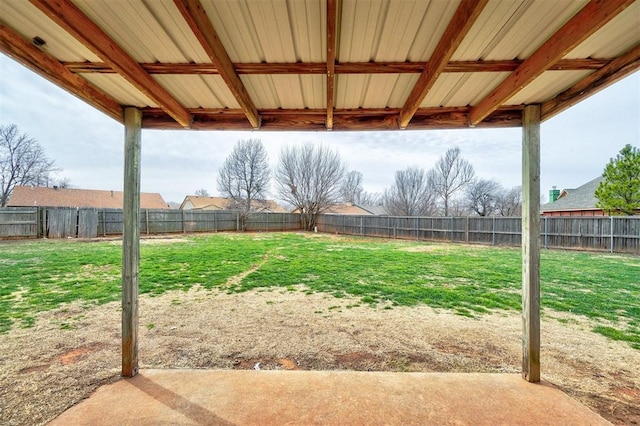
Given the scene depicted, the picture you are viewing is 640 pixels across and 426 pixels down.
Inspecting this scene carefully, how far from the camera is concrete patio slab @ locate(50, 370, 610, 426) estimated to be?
5.26 feet

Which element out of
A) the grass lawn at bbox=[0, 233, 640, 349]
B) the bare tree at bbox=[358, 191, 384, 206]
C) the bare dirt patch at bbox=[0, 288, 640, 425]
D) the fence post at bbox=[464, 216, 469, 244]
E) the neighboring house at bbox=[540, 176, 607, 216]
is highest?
A: the bare tree at bbox=[358, 191, 384, 206]

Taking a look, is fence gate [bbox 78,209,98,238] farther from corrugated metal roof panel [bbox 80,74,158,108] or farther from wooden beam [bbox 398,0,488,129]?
wooden beam [bbox 398,0,488,129]

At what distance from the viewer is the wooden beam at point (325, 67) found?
1.55m

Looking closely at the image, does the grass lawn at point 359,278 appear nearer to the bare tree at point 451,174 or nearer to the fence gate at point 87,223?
the fence gate at point 87,223

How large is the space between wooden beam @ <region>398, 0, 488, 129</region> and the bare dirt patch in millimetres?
2240

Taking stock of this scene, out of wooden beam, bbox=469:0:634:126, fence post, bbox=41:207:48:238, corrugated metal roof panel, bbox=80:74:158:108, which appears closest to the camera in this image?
wooden beam, bbox=469:0:634:126

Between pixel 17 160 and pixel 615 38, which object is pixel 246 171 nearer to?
pixel 17 160

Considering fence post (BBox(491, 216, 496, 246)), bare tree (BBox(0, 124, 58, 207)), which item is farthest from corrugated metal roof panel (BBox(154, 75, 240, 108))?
bare tree (BBox(0, 124, 58, 207))

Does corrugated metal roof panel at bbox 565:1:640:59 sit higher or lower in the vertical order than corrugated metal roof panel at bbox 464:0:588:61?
lower

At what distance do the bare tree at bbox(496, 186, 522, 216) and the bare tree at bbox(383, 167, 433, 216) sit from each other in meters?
6.73

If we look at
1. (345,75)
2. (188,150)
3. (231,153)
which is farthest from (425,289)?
(188,150)

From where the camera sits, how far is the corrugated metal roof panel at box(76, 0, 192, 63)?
1.16 meters

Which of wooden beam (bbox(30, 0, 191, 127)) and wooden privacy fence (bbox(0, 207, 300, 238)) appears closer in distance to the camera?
wooden beam (bbox(30, 0, 191, 127))

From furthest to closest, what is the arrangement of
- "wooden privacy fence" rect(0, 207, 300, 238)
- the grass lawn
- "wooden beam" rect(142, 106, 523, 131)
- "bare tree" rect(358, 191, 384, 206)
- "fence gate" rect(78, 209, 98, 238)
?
"bare tree" rect(358, 191, 384, 206), "fence gate" rect(78, 209, 98, 238), "wooden privacy fence" rect(0, 207, 300, 238), the grass lawn, "wooden beam" rect(142, 106, 523, 131)
